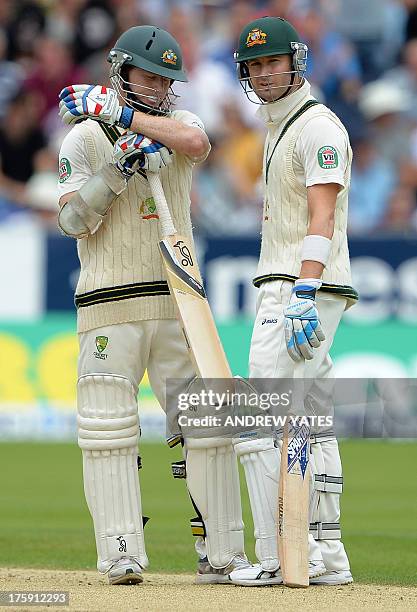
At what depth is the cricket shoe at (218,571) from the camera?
18.7 feet

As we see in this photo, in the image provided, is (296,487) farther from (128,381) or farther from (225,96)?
(225,96)

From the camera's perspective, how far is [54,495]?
9703mm

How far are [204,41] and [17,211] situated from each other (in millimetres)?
3288

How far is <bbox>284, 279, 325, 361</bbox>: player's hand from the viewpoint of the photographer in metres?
5.31

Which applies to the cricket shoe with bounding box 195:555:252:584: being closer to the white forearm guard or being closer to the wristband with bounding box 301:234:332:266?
the wristband with bounding box 301:234:332:266

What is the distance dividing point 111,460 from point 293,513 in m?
0.83

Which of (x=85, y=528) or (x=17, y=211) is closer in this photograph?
(x=85, y=528)

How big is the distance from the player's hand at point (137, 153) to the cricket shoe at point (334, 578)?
191cm

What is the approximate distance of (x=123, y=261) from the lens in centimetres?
570

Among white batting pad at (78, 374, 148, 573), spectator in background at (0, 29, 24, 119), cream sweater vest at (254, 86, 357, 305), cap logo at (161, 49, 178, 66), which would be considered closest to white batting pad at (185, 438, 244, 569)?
white batting pad at (78, 374, 148, 573)

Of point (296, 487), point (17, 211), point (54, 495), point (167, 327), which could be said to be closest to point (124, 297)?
point (167, 327)

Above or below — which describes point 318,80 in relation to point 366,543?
above

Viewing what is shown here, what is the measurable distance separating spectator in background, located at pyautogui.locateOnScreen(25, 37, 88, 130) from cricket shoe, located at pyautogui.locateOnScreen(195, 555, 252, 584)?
34.5ft

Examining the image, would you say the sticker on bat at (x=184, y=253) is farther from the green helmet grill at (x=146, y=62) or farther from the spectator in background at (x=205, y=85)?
the spectator in background at (x=205, y=85)
